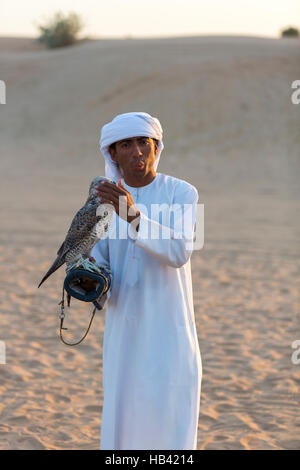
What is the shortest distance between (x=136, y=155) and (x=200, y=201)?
13.7m

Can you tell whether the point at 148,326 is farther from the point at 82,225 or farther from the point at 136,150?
the point at 136,150

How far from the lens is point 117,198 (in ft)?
8.11

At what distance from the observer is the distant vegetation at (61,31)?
46.6 meters

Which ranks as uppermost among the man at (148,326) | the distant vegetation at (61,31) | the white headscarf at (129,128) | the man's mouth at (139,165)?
the distant vegetation at (61,31)

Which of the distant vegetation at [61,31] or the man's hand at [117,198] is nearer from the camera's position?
the man's hand at [117,198]

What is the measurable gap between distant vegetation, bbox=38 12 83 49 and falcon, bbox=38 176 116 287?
45.9 m

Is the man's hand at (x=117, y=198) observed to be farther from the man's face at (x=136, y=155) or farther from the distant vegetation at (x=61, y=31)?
the distant vegetation at (x=61, y=31)

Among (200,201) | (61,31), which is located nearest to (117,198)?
(200,201)

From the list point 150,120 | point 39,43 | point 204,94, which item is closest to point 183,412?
point 150,120

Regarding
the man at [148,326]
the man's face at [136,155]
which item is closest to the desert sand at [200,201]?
the man at [148,326]

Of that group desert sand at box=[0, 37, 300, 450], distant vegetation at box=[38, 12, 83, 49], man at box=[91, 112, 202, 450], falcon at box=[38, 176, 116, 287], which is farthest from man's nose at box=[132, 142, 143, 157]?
distant vegetation at box=[38, 12, 83, 49]

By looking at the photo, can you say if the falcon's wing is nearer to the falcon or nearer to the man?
the falcon

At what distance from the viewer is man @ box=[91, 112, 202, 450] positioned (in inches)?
106

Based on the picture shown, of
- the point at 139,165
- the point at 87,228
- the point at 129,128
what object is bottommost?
the point at 87,228
